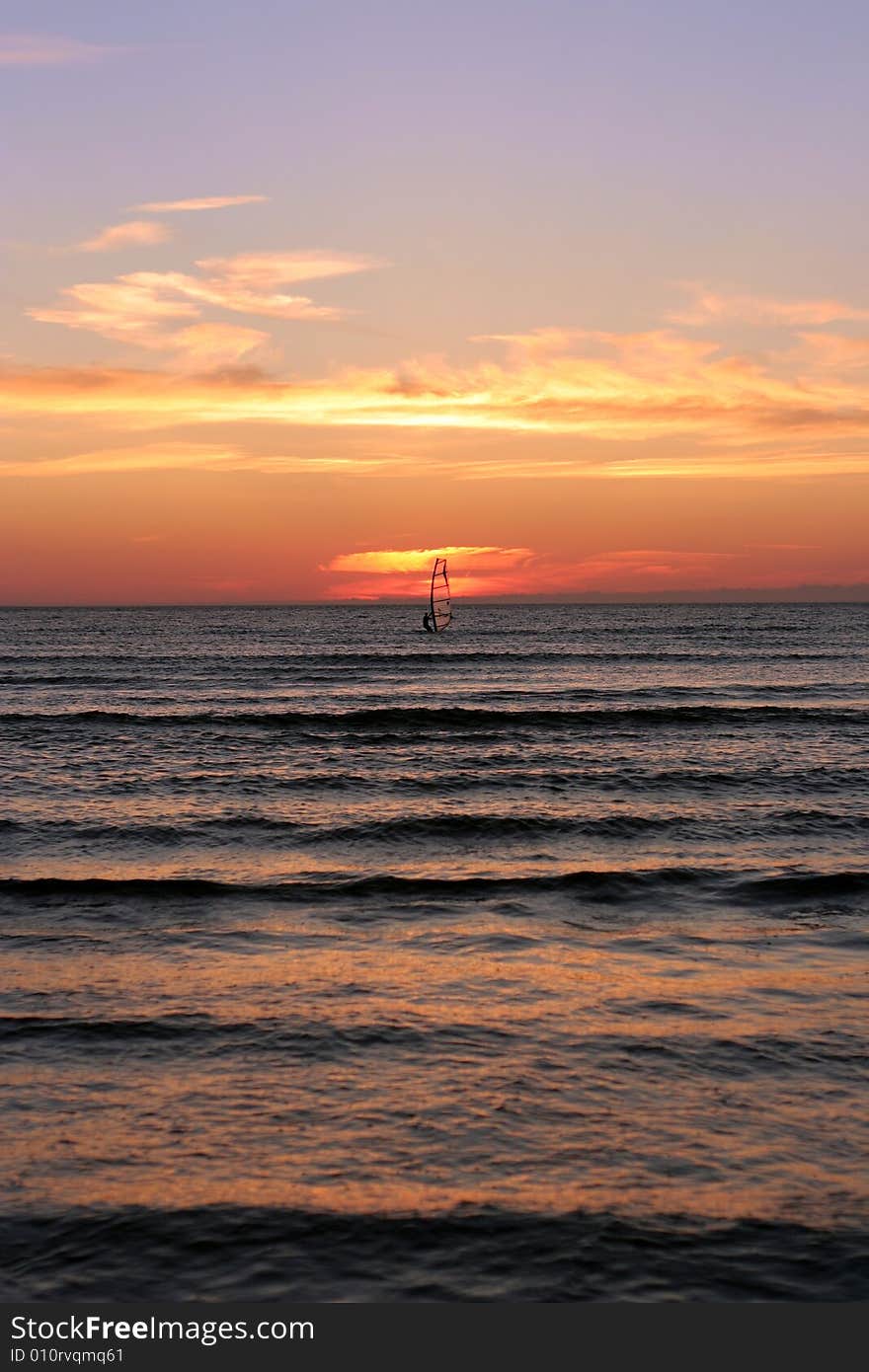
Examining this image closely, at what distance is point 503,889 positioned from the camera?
60.9 feet

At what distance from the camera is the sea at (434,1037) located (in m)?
7.66

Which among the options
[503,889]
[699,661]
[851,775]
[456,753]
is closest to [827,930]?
[503,889]

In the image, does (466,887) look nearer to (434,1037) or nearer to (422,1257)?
(434,1037)

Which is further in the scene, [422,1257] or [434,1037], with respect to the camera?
[434,1037]

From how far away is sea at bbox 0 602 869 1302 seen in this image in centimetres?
766

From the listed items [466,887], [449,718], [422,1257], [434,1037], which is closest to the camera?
[422,1257]

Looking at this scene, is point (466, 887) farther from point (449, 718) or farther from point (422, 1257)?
point (449, 718)

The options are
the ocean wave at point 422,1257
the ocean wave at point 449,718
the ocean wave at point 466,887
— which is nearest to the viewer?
the ocean wave at point 422,1257

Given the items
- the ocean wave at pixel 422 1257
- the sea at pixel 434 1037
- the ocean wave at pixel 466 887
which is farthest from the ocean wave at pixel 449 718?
the ocean wave at pixel 422 1257

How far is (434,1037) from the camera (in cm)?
1158

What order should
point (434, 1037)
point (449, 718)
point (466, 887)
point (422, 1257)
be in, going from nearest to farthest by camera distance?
point (422, 1257), point (434, 1037), point (466, 887), point (449, 718)

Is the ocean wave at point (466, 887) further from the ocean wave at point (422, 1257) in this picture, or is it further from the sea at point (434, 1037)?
the ocean wave at point (422, 1257)

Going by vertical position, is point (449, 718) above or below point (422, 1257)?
above

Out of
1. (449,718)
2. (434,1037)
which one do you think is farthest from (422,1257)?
(449,718)
